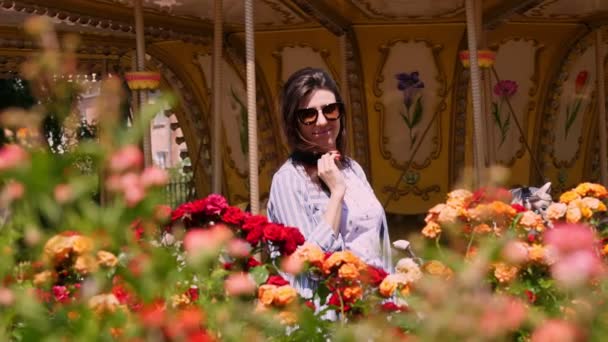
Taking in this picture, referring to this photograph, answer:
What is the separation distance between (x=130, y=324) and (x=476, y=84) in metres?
3.71

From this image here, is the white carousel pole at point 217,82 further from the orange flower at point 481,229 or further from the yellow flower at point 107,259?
the yellow flower at point 107,259

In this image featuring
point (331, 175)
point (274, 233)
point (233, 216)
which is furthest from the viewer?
point (331, 175)

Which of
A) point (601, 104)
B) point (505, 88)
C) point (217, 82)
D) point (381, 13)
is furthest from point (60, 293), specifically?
point (505, 88)

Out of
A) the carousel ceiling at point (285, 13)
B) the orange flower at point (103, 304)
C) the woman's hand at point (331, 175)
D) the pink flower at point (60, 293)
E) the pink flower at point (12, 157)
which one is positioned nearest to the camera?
the pink flower at point (12, 157)

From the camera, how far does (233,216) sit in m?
2.04

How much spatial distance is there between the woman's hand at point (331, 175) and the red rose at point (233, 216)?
32cm

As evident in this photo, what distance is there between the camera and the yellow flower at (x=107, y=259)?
103cm

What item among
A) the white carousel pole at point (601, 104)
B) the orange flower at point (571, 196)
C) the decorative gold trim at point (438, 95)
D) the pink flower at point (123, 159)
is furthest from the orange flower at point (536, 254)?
the decorative gold trim at point (438, 95)

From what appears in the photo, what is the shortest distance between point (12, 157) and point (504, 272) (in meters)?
1.06

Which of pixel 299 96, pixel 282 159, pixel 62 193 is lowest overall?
pixel 282 159

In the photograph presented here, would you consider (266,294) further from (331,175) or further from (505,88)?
(505,88)

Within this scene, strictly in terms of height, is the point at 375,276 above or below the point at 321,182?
below

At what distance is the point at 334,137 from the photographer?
2455mm

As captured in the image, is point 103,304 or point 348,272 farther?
point 348,272
